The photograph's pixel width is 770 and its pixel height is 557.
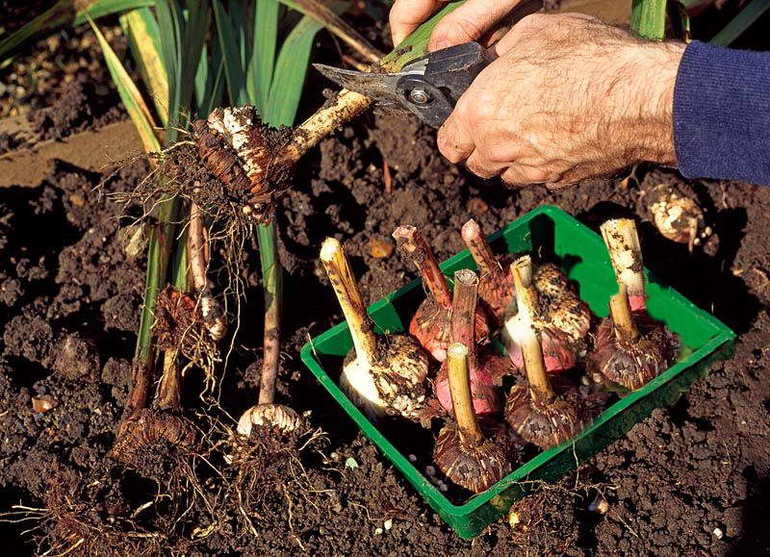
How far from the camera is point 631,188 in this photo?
2516 mm

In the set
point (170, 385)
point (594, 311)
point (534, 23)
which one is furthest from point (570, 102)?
point (170, 385)

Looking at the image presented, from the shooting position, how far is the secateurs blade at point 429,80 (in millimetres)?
1657

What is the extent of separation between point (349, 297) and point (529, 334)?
1.37 ft

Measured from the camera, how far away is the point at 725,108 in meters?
1.42

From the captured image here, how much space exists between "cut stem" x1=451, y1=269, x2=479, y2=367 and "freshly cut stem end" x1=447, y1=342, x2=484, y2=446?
15 centimetres

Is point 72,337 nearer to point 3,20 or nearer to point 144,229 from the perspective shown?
point 144,229

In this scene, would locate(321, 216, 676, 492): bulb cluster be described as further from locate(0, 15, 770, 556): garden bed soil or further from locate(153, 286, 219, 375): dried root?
locate(153, 286, 219, 375): dried root

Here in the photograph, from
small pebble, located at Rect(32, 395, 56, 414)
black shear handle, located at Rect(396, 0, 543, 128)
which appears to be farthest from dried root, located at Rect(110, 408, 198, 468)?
black shear handle, located at Rect(396, 0, 543, 128)

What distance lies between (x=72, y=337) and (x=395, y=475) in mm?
928

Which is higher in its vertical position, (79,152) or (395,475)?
(79,152)

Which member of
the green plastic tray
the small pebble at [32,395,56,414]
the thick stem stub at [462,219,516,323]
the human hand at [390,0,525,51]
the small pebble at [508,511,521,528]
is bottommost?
the small pebble at [508,511,521,528]

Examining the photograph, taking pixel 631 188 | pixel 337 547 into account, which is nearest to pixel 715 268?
pixel 631 188

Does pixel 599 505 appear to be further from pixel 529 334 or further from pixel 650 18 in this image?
pixel 650 18

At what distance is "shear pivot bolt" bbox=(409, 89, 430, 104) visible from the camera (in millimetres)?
1718
